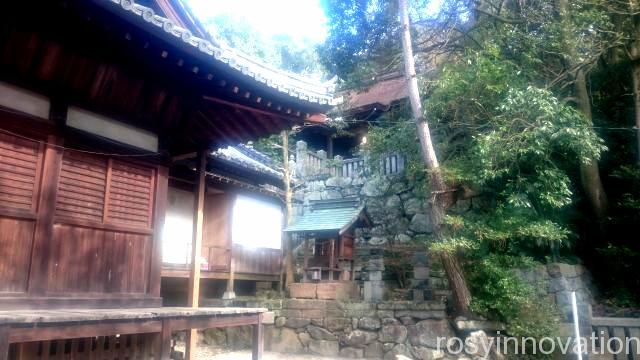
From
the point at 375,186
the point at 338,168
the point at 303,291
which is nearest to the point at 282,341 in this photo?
the point at 303,291

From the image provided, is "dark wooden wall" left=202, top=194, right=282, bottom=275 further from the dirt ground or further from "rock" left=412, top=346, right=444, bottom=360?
"rock" left=412, top=346, right=444, bottom=360

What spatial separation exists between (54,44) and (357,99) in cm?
1543

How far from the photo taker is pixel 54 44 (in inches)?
190

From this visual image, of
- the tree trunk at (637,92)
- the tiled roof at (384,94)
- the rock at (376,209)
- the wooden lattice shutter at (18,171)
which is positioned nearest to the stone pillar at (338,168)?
the rock at (376,209)

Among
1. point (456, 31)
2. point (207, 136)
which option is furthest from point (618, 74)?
point (207, 136)

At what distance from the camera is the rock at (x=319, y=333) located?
38.7 feet

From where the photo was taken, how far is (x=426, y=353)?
1037 centimetres

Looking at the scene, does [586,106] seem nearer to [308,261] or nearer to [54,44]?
[308,261]

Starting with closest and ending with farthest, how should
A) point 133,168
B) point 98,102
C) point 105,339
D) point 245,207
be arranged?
point 105,339, point 98,102, point 133,168, point 245,207

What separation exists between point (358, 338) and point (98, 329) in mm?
8081

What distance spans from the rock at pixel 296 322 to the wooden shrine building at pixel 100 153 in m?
5.61

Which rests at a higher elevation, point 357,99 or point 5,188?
point 357,99

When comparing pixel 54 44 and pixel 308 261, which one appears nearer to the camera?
pixel 54 44

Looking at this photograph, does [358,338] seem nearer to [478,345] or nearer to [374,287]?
[374,287]
